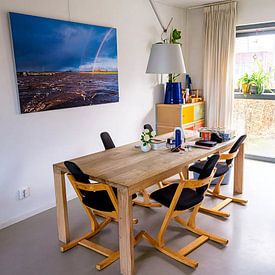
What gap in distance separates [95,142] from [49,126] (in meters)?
0.76

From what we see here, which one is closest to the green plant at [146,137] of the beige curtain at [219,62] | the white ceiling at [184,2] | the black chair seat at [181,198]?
the black chair seat at [181,198]

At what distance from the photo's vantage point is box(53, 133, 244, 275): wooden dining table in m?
2.22

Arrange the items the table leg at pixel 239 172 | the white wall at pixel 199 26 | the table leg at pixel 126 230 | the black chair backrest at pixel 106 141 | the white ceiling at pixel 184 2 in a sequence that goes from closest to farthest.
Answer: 1. the table leg at pixel 126 230
2. the black chair backrest at pixel 106 141
3. the table leg at pixel 239 172
4. the white wall at pixel 199 26
5. the white ceiling at pixel 184 2

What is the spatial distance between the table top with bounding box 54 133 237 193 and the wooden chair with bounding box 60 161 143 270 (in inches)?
3.0

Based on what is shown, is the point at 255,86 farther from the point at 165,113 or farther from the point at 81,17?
the point at 81,17

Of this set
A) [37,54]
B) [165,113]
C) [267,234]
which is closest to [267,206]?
[267,234]

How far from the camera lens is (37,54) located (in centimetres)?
316

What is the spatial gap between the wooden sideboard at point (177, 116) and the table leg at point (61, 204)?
2.57m

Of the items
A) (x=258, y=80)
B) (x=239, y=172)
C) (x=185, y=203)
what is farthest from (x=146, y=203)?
(x=258, y=80)

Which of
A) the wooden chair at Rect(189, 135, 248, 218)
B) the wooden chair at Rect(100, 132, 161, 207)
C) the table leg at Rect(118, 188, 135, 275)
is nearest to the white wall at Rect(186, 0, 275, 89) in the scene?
the wooden chair at Rect(189, 135, 248, 218)

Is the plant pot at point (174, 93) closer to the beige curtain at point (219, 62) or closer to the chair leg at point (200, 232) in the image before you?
the beige curtain at point (219, 62)

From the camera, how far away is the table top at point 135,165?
2316 mm

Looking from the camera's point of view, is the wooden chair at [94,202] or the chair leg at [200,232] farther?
the chair leg at [200,232]

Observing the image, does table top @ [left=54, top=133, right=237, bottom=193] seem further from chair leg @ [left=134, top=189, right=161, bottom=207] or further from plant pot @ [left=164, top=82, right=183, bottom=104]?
plant pot @ [left=164, top=82, right=183, bottom=104]
